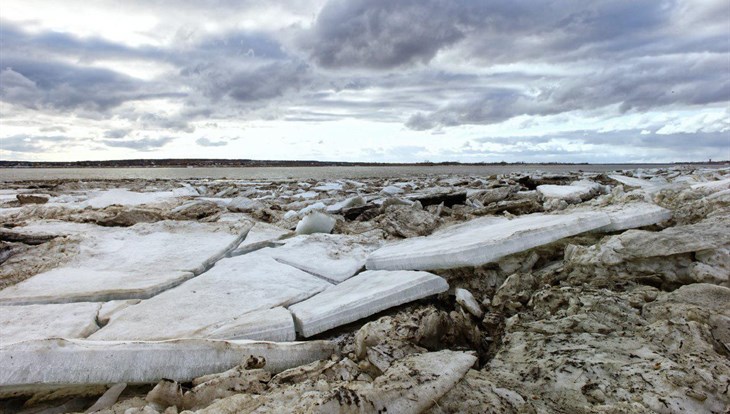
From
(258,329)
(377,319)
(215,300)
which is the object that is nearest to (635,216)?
(377,319)

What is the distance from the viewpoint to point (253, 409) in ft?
3.67

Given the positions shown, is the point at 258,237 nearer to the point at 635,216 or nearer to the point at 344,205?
the point at 344,205

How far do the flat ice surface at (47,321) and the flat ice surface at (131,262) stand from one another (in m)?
0.11

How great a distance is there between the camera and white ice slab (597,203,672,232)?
276 cm

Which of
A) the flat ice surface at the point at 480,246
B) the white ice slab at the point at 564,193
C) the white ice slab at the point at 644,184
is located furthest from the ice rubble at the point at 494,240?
the white ice slab at the point at 644,184

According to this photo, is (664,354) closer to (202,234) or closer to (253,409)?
(253,409)

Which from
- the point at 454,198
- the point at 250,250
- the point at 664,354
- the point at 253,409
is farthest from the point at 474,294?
the point at 454,198

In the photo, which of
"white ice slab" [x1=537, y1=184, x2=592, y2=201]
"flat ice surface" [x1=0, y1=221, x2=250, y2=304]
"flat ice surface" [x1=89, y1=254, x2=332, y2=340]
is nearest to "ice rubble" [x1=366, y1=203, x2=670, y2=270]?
"flat ice surface" [x1=89, y1=254, x2=332, y2=340]

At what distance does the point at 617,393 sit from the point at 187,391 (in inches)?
53.9

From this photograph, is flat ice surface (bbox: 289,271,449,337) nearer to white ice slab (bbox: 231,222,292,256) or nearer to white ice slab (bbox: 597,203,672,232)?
white ice slab (bbox: 231,222,292,256)

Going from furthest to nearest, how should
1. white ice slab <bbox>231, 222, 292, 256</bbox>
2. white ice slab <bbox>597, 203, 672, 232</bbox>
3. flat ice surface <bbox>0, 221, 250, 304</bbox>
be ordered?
white ice slab <bbox>231, 222, 292, 256</bbox>
white ice slab <bbox>597, 203, 672, 232</bbox>
flat ice surface <bbox>0, 221, 250, 304</bbox>

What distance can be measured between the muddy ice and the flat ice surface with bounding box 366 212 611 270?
13 mm

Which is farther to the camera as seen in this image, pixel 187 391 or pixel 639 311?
pixel 639 311

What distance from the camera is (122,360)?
1.42 meters
